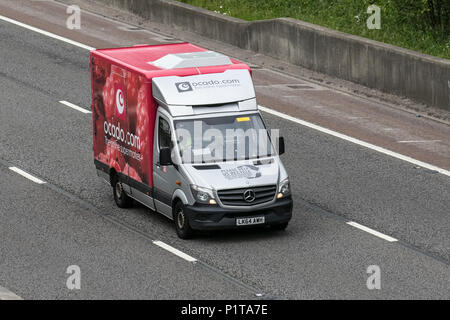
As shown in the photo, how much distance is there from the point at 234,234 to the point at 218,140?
5.13ft

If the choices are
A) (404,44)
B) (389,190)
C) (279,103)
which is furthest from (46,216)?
(404,44)

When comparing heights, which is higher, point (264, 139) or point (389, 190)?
point (264, 139)

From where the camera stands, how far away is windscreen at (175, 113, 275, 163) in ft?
57.4

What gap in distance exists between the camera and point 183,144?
17562mm

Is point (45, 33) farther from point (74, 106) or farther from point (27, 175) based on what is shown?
point (27, 175)

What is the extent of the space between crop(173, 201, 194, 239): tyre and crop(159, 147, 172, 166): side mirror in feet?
2.20

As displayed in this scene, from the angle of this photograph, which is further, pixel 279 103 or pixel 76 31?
pixel 76 31

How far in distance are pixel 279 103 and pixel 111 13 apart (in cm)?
955

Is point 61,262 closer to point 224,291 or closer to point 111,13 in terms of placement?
point 224,291

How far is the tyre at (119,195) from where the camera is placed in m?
19.3

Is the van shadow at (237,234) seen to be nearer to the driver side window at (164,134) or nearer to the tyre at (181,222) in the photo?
the tyre at (181,222)

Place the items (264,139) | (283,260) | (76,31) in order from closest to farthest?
(283,260)
(264,139)
(76,31)

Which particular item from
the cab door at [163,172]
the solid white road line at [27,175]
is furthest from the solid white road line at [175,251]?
the solid white road line at [27,175]

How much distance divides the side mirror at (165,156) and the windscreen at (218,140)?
0.21 metres
